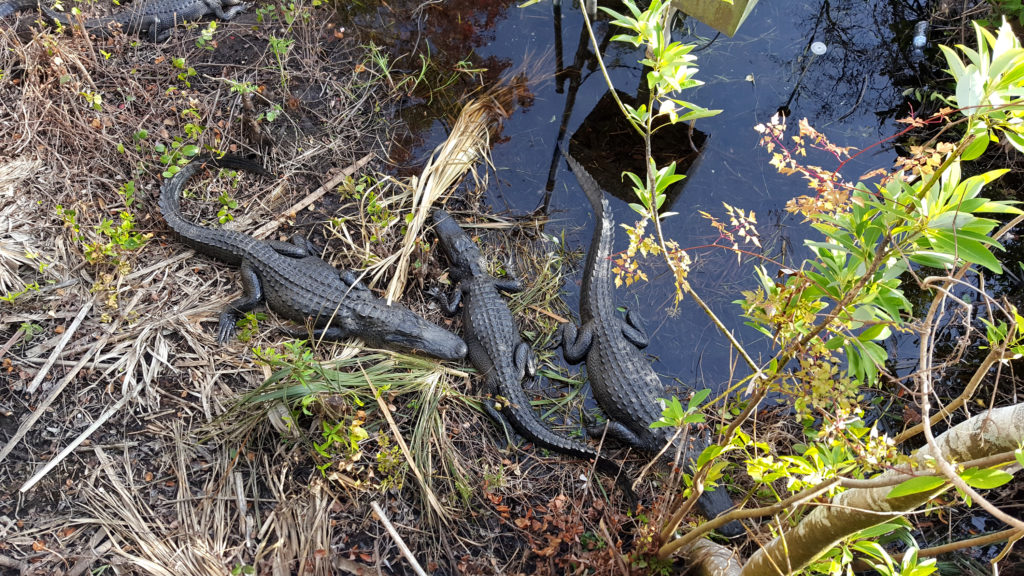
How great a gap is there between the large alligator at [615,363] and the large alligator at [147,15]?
12.1 ft

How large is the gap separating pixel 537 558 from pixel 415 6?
15.4ft

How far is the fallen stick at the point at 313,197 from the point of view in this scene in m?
4.36

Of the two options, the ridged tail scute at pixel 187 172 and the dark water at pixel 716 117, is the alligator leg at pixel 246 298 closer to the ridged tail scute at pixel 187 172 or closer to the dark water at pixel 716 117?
the ridged tail scute at pixel 187 172

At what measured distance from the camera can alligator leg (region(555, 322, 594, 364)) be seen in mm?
4133

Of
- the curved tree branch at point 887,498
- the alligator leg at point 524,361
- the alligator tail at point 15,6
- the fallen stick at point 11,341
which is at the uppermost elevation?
the curved tree branch at point 887,498

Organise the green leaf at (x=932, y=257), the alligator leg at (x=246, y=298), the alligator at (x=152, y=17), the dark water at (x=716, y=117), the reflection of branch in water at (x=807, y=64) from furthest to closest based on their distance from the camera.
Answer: the alligator at (x=152, y=17), the reflection of branch in water at (x=807, y=64), the dark water at (x=716, y=117), the alligator leg at (x=246, y=298), the green leaf at (x=932, y=257)

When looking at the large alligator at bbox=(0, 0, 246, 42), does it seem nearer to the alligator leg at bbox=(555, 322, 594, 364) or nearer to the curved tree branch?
the alligator leg at bbox=(555, 322, 594, 364)

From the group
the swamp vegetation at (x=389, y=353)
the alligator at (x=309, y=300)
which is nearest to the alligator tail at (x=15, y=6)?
the swamp vegetation at (x=389, y=353)

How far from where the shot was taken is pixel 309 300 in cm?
402

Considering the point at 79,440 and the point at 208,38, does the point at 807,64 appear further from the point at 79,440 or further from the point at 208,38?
the point at 79,440

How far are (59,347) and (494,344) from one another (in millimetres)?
2508

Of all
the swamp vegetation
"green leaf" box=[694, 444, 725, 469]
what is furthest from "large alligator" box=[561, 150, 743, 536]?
"green leaf" box=[694, 444, 725, 469]

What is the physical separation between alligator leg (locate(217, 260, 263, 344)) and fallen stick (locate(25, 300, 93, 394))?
28.9 inches

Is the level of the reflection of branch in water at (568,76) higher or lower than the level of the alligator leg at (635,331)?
higher
